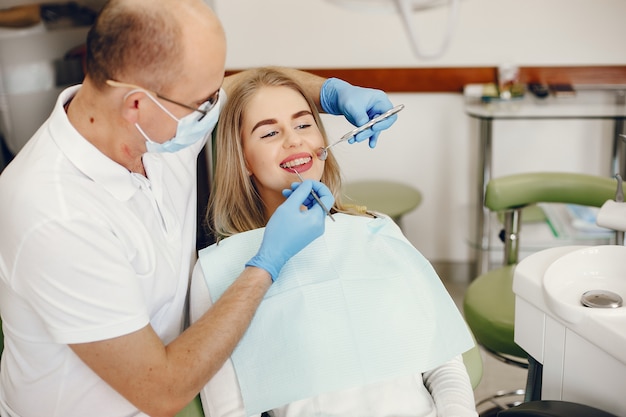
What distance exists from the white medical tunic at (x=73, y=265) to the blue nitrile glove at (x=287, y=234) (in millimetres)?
201

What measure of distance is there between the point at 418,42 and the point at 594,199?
119 cm

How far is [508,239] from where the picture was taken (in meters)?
2.19

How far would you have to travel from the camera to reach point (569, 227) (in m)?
2.52

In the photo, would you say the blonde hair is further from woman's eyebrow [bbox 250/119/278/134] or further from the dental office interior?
the dental office interior

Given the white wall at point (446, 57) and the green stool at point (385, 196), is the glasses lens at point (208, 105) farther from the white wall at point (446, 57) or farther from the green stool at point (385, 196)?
the white wall at point (446, 57)

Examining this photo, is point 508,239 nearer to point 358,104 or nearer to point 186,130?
point 358,104

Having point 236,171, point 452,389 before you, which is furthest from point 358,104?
point 452,389

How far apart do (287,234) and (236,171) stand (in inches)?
14.5

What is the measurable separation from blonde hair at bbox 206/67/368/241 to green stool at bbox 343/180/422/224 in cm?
107

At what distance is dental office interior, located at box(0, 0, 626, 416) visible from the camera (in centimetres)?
247

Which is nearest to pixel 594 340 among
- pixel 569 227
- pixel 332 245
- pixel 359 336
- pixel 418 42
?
pixel 359 336

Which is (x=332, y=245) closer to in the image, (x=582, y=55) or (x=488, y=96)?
(x=488, y=96)

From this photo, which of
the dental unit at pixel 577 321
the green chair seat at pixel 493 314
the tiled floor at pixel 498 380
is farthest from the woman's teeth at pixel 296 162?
the tiled floor at pixel 498 380

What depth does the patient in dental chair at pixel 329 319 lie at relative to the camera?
1278 mm
